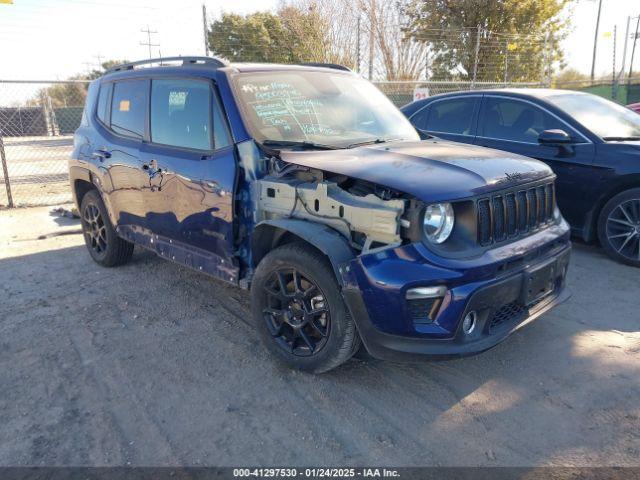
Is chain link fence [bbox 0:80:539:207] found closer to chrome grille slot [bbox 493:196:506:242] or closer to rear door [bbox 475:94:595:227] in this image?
rear door [bbox 475:94:595:227]

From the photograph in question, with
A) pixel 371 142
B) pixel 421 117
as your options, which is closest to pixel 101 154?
pixel 371 142

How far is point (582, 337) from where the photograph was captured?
3.62 meters

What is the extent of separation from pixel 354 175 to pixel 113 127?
3032mm


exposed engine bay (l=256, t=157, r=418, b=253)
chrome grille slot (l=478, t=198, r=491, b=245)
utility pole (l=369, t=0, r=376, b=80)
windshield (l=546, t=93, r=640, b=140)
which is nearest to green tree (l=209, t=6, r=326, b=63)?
utility pole (l=369, t=0, r=376, b=80)

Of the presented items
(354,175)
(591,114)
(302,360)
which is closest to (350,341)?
(302,360)

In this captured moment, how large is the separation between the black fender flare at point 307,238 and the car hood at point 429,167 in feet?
1.18

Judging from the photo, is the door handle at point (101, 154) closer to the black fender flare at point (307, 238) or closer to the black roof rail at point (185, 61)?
the black roof rail at point (185, 61)

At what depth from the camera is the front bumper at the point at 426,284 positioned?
8.41 feet

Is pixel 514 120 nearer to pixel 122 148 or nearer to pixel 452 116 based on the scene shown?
pixel 452 116

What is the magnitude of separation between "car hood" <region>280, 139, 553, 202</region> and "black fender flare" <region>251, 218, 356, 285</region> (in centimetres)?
36

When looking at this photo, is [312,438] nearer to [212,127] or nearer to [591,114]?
[212,127]

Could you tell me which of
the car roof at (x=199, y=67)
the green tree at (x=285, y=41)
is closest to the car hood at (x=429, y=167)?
the car roof at (x=199, y=67)

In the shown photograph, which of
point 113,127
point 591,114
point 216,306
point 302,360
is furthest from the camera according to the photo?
point 591,114

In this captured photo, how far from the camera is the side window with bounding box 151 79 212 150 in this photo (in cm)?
369
